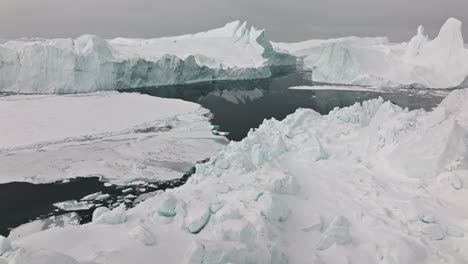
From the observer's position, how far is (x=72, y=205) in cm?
822

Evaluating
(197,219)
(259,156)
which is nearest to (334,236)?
(197,219)

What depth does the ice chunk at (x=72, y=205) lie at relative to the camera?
26.5 feet

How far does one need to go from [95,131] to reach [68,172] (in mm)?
4465

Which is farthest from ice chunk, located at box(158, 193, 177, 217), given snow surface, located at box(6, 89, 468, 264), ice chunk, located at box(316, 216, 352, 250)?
ice chunk, located at box(316, 216, 352, 250)

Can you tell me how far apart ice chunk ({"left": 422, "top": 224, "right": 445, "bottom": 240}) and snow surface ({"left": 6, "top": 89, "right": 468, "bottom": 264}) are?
0.5 inches

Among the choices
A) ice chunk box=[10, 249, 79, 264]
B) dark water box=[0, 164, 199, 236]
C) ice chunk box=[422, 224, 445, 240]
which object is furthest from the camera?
dark water box=[0, 164, 199, 236]

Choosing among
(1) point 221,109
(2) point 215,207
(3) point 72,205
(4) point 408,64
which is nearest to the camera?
(2) point 215,207

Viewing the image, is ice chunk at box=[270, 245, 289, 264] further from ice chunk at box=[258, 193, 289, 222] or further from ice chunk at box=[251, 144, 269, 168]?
ice chunk at box=[251, 144, 269, 168]

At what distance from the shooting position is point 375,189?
6547 mm

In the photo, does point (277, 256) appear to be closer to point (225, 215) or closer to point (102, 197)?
point (225, 215)

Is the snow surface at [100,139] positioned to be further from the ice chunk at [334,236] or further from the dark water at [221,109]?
the ice chunk at [334,236]

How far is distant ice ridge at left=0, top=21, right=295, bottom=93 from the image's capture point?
24.6 m

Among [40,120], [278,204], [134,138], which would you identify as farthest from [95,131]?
[278,204]

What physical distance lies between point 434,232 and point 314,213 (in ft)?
5.28
